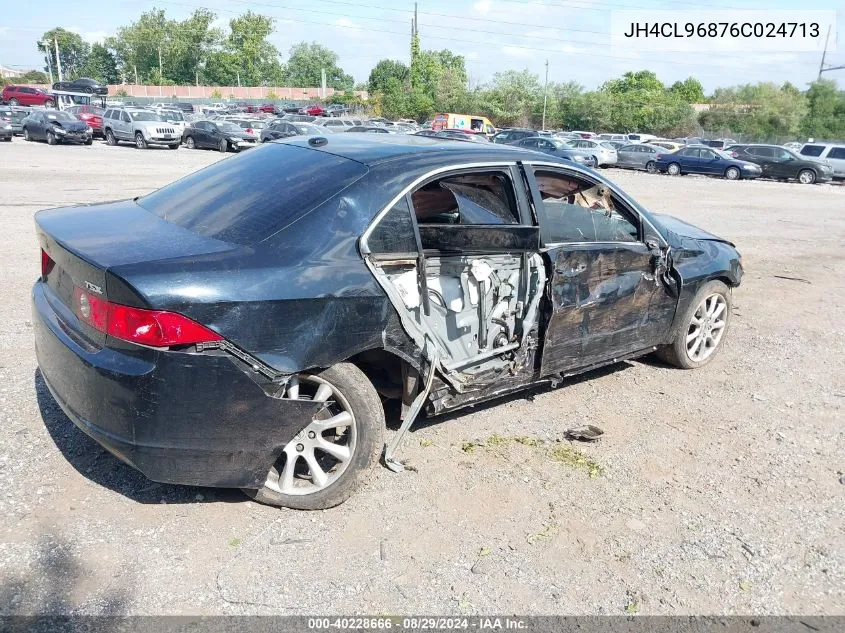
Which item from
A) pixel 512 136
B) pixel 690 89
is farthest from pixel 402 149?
pixel 690 89

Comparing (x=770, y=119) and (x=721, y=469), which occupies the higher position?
(x=770, y=119)

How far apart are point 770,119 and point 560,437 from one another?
2581 inches

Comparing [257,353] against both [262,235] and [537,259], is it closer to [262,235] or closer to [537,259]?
[262,235]

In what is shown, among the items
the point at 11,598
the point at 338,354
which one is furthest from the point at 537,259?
the point at 11,598

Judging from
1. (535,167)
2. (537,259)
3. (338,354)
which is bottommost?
(338,354)

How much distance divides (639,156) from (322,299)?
31.3m

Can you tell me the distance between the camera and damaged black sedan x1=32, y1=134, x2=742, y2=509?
2895 mm

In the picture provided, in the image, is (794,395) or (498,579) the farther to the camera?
(794,395)

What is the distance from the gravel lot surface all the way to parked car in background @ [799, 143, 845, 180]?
2798cm

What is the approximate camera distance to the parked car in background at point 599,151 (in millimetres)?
31359

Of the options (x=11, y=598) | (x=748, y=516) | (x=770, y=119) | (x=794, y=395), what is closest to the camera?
(x=11, y=598)

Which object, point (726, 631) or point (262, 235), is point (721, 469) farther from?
point (262, 235)

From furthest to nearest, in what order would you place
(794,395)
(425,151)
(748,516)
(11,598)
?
(794,395), (425,151), (748,516), (11,598)

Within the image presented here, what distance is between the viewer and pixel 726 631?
9.06 feet
